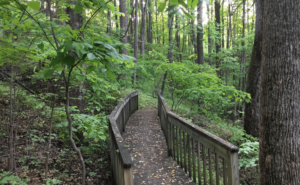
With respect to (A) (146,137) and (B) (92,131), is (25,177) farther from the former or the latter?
(A) (146,137)

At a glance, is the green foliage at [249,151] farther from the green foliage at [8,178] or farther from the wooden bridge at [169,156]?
the green foliage at [8,178]

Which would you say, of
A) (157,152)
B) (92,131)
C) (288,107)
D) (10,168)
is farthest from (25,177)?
(288,107)

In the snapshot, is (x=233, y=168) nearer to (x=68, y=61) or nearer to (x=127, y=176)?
(x=127, y=176)

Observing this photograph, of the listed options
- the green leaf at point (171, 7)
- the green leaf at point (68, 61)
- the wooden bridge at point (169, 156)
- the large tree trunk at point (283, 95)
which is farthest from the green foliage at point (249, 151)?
the green leaf at point (68, 61)

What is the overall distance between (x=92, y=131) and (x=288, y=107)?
10.7ft

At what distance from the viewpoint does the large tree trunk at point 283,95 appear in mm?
3141

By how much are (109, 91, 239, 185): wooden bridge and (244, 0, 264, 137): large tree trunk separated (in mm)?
3638

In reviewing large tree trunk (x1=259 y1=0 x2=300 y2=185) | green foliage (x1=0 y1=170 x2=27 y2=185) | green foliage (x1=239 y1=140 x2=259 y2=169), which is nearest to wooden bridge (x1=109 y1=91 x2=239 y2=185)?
green foliage (x1=239 y1=140 x2=259 y2=169)

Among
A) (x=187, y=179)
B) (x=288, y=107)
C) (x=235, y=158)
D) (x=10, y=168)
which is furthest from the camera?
(x=187, y=179)

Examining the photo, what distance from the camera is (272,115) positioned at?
3.28 m

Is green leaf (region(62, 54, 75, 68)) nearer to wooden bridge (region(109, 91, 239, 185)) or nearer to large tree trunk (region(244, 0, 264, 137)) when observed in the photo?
wooden bridge (region(109, 91, 239, 185))

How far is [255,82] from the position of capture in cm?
780

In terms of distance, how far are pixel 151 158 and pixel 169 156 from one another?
47 centimetres

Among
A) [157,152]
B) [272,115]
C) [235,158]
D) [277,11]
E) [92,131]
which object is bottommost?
[157,152]
